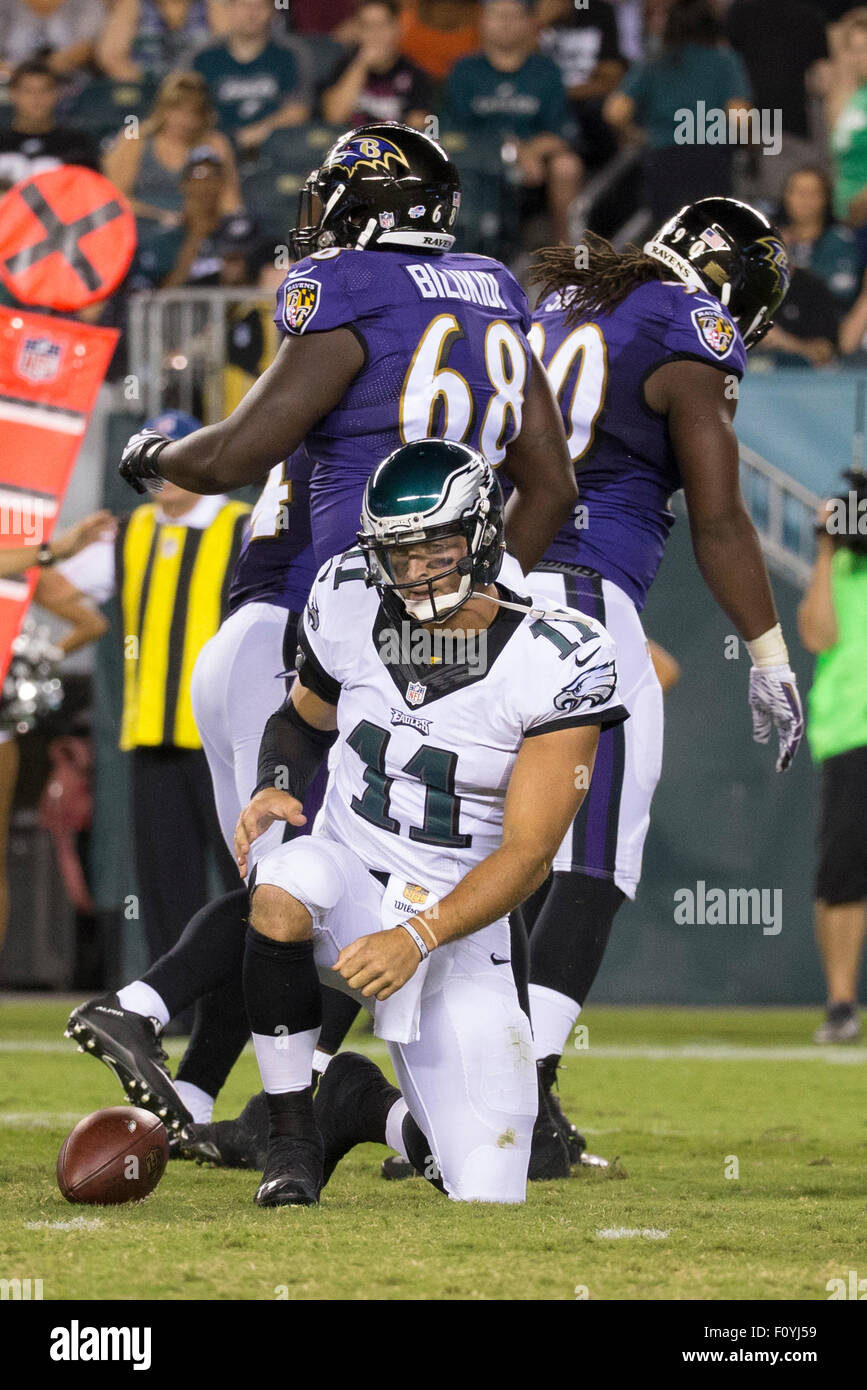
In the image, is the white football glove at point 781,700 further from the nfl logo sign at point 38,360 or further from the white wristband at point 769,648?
the nfl logo sign at point 38,360

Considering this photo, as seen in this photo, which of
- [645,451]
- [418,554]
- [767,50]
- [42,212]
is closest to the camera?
[418,554]

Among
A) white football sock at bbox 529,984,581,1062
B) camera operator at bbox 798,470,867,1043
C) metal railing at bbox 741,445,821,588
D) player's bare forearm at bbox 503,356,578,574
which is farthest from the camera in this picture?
metal railing at bbox 741,445,821,588

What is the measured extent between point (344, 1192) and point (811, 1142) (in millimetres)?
1414

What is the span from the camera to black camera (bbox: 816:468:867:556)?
716 centimetres

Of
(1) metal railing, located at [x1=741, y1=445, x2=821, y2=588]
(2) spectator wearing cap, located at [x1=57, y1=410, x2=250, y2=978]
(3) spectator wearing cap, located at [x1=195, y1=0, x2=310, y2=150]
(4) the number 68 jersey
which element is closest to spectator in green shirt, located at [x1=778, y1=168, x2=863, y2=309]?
(1) metal railing, located at [x1=741, y1=445, x2=821, y2=588]

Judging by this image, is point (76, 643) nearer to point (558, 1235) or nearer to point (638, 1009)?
point (638, 1009)

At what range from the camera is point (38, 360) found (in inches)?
308

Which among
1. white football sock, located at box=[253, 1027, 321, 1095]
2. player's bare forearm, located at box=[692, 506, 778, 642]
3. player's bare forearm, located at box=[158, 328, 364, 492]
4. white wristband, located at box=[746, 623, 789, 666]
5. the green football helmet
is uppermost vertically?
player's bare forearm, located at box=[158, 328, 364, 492]

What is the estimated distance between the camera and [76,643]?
24.9 feet

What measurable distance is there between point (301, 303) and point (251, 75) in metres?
7.51

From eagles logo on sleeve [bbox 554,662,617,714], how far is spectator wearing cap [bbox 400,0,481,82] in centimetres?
843

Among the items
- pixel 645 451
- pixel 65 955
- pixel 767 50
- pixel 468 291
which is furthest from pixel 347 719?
pixel 767 50

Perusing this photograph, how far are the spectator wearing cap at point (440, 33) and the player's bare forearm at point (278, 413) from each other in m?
7.90

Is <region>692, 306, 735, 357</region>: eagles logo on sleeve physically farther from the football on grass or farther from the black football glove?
the football on grass
